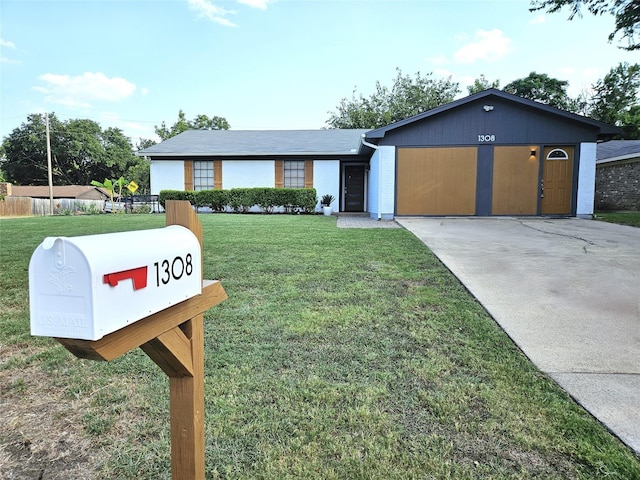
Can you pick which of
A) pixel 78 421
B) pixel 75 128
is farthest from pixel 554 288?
pixel 75 128

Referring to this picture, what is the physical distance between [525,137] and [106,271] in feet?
44.1

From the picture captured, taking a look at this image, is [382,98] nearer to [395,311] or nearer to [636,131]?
[636,131]

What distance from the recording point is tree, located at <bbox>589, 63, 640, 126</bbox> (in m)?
29.1

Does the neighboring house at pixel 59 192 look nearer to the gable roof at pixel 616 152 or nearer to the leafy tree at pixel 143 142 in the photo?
the leafy tree at pixel 143 142

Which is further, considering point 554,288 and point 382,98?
point 382,98

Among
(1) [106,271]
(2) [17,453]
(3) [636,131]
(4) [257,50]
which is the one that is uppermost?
(4) [257,50]

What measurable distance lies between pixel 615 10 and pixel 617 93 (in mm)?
26112

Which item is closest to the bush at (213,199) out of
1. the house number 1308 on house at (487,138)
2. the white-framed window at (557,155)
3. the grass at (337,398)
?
the house number 1308 on house at (487,138)

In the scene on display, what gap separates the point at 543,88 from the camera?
3098 cm

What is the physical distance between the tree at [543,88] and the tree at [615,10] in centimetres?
2245

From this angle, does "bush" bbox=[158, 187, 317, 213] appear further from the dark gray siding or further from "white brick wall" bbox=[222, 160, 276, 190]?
the dark gray siding

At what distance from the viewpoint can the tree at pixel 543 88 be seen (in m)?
30.6

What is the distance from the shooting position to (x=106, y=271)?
76 cm

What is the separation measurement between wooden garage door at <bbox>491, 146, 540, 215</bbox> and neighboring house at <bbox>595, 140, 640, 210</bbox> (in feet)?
21.0
